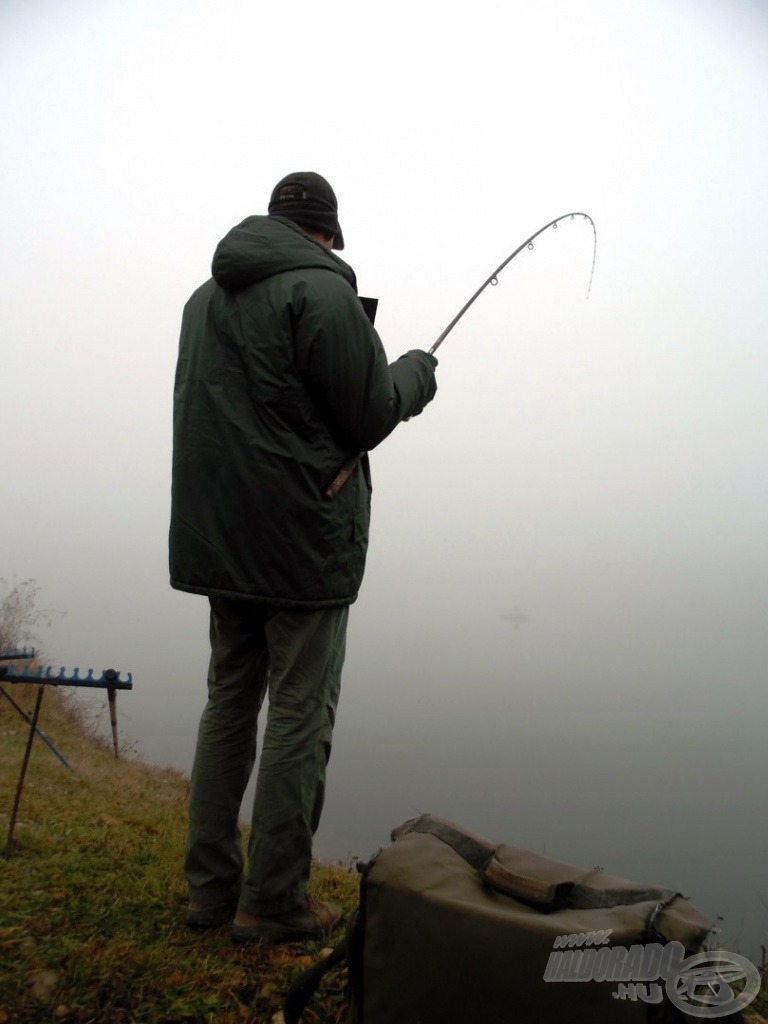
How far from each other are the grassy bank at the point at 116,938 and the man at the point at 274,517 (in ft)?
0.42

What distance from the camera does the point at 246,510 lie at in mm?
2014

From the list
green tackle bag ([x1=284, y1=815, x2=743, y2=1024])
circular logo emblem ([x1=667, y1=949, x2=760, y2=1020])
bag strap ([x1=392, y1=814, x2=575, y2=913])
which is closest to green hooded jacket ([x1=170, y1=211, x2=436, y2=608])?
bag strap ([x1=392, y1=814, x2=575, y2=913])

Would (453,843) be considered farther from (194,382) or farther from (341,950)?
(194,382)

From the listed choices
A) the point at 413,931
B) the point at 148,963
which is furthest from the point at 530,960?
the point at 148,963

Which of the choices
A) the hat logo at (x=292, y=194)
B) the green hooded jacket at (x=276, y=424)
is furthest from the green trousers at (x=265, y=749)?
the hat logo at (x=292, y=194)

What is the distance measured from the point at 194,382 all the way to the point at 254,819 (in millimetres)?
1222

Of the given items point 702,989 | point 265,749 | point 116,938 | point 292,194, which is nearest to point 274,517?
point 265,749

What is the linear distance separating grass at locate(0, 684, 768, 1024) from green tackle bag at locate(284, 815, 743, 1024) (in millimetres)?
306

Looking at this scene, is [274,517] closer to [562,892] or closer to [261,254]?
[261,254]

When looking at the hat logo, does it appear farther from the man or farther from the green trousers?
the green trousers

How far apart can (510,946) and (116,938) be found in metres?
1.22

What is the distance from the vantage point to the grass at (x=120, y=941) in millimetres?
1748

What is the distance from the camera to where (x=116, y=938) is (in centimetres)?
203

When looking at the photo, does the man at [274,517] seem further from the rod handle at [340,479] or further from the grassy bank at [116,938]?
the grassy bank at [116,938]
